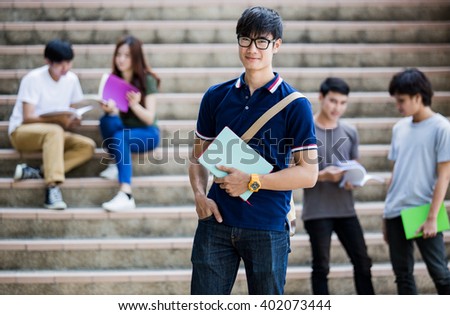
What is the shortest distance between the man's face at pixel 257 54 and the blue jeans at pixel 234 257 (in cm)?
70

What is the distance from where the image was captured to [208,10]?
7.29 metres

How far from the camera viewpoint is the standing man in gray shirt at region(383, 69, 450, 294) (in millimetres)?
4340

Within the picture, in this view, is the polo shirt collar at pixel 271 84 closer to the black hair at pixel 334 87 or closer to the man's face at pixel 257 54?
the man's face at pixel 257 54

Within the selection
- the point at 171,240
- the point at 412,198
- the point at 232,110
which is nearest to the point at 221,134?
the point at 232,110

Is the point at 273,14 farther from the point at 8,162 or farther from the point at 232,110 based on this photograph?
the point at 8,162

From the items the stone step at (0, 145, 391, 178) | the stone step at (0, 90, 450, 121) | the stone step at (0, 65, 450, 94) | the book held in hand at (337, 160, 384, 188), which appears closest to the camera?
the book held in hand at (337, 160, 384, 188)

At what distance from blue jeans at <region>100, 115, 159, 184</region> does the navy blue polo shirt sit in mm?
2497

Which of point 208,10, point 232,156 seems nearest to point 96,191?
point 208,10

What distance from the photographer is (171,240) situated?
5375mm

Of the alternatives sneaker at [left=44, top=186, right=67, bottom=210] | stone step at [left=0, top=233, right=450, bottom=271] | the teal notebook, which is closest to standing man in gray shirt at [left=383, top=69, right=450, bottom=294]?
stone step at [left=0, top=233, right=450, bottom=271]

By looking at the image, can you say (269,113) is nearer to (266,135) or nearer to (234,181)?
(266,135)

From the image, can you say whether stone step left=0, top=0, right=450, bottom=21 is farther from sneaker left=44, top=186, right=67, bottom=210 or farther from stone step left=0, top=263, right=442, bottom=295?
stone step left=0, top=263, right=442, bottom=295

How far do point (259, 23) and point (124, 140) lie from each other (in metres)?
2.80

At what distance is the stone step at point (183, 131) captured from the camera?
5977mm
